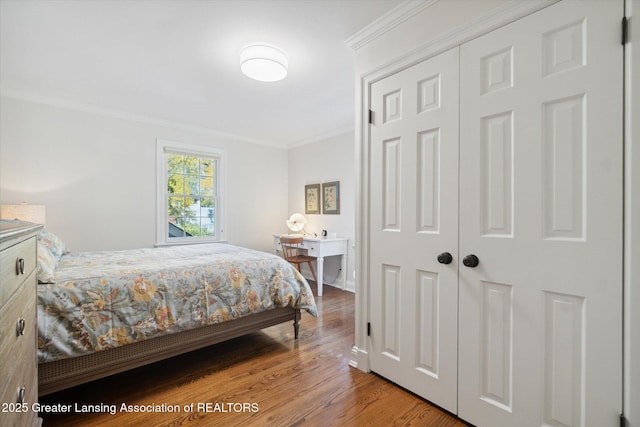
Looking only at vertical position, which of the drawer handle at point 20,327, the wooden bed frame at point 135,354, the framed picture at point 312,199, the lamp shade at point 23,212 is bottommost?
the wooden bed frame at point 135,354

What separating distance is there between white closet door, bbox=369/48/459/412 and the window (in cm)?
315

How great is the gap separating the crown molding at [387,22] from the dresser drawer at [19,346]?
2.21 metres

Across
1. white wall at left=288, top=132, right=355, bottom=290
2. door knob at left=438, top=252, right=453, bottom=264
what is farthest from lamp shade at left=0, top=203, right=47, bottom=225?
door knob at left=438, top=252, right=453, bottom=264

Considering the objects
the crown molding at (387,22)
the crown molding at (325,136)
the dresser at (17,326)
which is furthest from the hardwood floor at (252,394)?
the crown molding at (325,136)

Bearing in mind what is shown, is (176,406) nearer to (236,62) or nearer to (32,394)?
(32,394)

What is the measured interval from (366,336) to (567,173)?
149 cm

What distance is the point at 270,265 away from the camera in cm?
247

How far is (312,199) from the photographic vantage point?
15.9 ft

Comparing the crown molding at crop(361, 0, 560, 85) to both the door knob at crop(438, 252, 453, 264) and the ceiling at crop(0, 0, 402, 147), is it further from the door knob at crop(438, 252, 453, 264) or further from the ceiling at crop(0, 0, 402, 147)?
the door knob at crop(438, 252, 453, 264)

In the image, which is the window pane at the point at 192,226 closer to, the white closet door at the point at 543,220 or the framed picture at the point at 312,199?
the framed picture at the point at 312,199

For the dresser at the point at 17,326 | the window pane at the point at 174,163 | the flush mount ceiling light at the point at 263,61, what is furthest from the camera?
the window pane at the point at 174,163

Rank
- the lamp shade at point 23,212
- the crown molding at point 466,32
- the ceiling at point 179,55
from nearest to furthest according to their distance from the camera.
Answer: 1. the crown molding at point 466,32
2. the ceiling at point 179,55
3. the lamp shade at point 23,212

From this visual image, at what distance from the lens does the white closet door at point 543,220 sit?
1139 millimetres

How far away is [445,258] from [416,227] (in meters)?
0.25
